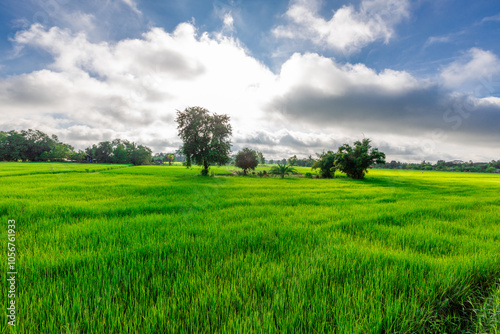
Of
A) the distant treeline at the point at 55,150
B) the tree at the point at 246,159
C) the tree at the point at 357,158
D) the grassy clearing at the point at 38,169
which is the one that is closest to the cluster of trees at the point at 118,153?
the distant treeline at the point at 55,150

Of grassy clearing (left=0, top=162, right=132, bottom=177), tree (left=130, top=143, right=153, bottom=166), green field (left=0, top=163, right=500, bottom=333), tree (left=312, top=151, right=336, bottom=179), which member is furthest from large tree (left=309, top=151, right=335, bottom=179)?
tree (left=130, top=143, right=153, bottom=166)

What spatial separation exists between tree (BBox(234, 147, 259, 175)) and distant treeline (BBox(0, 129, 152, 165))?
252ft

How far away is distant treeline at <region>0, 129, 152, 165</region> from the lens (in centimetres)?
7088

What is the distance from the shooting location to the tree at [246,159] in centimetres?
3312

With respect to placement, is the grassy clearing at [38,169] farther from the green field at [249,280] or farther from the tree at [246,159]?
the green field at [249,280]

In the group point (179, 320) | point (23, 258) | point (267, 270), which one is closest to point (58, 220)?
point (23, 258)

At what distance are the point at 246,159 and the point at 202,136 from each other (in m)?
10.1

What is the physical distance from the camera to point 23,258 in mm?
2779

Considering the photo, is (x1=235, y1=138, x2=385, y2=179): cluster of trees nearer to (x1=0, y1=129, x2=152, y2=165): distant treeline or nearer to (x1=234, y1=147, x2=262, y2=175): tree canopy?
(x1=234, y1=147, x2=262, y2=175): tree canopy

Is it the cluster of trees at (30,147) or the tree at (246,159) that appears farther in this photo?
the cluster of trees at (30,147)

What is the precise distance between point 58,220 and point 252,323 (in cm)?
610

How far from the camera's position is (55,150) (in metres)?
78.1

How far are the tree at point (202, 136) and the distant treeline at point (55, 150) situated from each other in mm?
77694

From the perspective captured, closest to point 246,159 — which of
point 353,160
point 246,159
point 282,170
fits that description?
point 246,159
